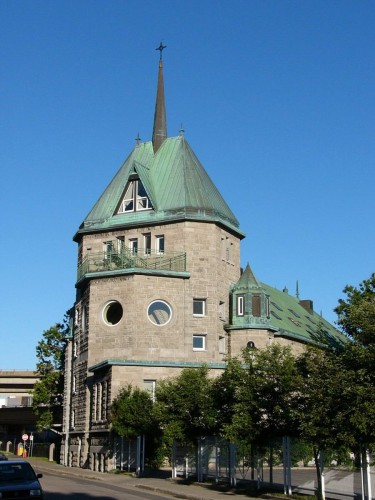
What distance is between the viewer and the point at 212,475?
3419cm

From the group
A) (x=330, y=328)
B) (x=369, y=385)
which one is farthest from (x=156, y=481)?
(x=330, y=328)

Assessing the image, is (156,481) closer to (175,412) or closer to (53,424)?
(175,412)

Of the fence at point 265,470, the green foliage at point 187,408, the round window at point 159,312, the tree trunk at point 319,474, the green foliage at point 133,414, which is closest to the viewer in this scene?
the fence at point 265,470

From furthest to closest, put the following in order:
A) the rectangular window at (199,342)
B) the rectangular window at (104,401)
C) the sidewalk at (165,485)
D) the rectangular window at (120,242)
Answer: the rectangular window at (120,242), the rectangular window at (199,342), the rectangular window at (104,401), the sidewalk at (165,485)

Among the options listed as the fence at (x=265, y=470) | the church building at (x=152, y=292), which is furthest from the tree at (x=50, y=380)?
the fence at (x=265, y=470)

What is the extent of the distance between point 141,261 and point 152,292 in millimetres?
2447

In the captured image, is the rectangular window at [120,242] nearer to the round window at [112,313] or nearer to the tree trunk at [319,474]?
the round window at [112,313]

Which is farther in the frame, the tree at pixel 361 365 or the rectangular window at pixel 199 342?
the rectangular window at pixel 199 342

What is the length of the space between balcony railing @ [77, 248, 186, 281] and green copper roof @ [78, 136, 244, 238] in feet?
7.03

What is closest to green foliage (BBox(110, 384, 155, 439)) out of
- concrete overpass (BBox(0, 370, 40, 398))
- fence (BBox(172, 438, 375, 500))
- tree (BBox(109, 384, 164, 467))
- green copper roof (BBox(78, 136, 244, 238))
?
tree (BBox(109, 384, 164, 467))

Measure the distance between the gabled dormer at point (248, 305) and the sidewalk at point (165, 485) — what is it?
13.2 meters

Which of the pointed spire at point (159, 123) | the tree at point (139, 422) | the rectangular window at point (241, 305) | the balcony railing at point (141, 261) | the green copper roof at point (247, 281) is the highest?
the pointed spire at point (159, 123)

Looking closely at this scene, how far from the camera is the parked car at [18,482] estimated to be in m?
20.0

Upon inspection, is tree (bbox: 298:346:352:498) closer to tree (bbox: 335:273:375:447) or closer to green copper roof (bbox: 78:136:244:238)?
tree (bbox: 335:273:375:447)
